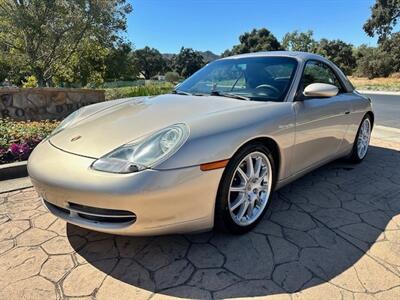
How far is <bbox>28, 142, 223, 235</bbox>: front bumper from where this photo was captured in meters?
1.80

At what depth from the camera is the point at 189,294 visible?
71.8 inches

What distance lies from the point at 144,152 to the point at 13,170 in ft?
8.00

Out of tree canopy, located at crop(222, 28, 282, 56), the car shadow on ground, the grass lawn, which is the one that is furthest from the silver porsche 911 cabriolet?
tree canopy, located at crop(222, 28, 282, 56)

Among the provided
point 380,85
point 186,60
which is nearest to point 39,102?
point 380,85

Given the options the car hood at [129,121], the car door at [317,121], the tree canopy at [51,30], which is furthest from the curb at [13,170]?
the tree canopy at [51,30]

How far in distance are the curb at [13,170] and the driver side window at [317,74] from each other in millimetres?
3134

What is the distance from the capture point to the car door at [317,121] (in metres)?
2.73

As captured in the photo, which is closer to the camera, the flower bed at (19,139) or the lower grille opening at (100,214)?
the lower grille opening at (100,214)

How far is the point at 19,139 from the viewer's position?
4125mm

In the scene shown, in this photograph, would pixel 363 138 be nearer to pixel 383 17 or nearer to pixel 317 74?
pixel 317 74

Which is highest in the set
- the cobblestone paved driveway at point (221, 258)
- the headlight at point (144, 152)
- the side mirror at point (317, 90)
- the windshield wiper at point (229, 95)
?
the side mirror at point (317, 90)

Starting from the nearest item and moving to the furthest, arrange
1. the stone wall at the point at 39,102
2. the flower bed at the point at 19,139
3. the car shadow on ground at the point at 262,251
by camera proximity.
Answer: the car shadow on ground at the point at 262,251, the flower bed at the point at 19,139, the stone wall at the point at 39,102

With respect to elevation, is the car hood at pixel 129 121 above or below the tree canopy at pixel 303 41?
below

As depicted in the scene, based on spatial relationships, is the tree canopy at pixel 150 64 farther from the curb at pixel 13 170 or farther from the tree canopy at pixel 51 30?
the curb at pixel 13 170
